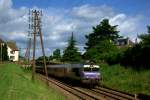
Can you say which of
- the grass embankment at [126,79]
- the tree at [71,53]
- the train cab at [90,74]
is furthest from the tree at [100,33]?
the train cab at [90,74]

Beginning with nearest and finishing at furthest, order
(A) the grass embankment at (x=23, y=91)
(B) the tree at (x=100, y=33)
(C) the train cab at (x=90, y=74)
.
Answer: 1. (A) the grass embankment at (x=23, y=91)
2. (C) the train cab at (x=90, y=74)
3. (B) the tree at (x=100, y=33)

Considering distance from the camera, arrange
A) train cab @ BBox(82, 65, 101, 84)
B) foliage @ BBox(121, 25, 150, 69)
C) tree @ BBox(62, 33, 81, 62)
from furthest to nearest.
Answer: tree @ BBox(62, 33, 81, 62) < foliage @ BBox(121, 25, 150, 69) < train cab @ BBox(82, 65, 101, 84)

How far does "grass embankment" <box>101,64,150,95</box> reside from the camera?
33938 millimetres

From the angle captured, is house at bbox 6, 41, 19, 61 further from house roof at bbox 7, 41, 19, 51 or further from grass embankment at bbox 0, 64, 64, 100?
grass embankment at bbox 0, 64, 64, 100

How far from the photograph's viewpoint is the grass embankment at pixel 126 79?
3394 centimetres

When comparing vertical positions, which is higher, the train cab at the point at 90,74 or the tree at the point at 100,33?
the tree at the point at 100,33

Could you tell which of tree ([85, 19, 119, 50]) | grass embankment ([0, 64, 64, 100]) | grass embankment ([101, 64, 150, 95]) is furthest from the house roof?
grass embankment ([0, 64, 64, 100])

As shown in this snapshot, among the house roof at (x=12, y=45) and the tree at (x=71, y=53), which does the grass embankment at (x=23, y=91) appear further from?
the house roof at (x=12, y=45)

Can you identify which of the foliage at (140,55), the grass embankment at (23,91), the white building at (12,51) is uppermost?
the white building at (12,51)

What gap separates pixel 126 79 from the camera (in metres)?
39.2

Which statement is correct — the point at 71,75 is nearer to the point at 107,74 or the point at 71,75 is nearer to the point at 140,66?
the point at 107,74

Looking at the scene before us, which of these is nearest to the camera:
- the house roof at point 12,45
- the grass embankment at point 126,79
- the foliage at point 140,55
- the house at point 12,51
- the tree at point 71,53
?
the grass embankment at point 126,79

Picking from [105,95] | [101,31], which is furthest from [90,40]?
[105,95]

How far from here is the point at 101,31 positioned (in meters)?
102
